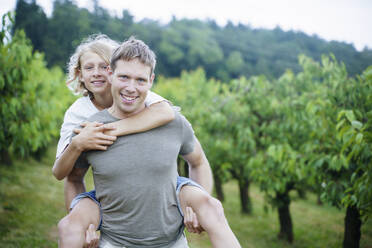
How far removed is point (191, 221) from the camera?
2123mm

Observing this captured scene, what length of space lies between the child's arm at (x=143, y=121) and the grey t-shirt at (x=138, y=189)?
0.05 m

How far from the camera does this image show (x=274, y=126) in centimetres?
798

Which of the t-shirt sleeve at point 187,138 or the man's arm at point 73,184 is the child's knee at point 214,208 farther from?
the man's arm at point 73,184

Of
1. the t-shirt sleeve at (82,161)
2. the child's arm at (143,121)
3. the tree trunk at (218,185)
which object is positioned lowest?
the tree trunk at (218,185)

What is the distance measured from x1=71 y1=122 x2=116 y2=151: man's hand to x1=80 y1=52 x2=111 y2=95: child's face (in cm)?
62

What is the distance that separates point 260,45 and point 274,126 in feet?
91.0

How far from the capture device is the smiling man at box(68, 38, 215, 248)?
2123 mm

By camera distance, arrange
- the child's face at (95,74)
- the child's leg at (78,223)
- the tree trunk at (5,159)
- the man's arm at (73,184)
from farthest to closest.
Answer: the tree trunk at (5,159) → the child's face at (95,74) → the man's arm at (73,184) → the child's leg at (78,223)

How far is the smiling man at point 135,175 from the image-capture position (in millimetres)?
2123

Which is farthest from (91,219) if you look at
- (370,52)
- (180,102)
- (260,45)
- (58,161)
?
(260,45)

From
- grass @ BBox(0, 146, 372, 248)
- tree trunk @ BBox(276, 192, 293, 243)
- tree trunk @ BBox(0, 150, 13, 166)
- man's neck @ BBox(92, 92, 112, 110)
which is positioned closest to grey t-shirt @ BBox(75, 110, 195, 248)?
man's neck @ BBox(92, 92, 112, 110)

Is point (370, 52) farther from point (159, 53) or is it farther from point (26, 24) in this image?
point (159, 53)

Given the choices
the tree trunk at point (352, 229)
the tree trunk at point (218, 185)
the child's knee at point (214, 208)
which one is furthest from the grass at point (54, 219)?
the child's knee at point (214, 208)

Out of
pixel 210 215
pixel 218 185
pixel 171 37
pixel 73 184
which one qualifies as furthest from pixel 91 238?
pixel 171 37
